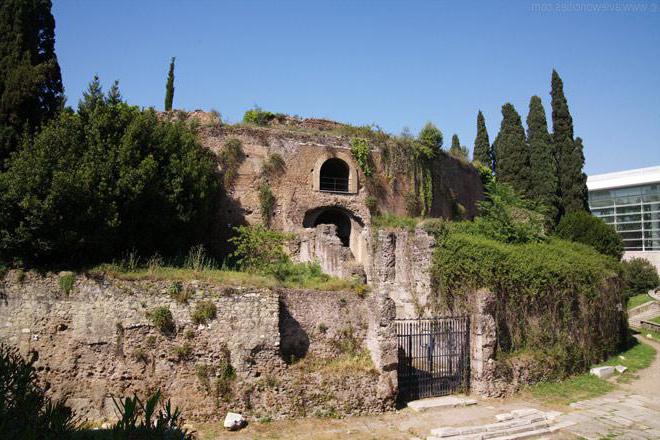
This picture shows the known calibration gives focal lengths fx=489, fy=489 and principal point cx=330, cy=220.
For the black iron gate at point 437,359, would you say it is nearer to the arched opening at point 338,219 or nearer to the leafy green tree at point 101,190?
the leafy green tree at point 101,190

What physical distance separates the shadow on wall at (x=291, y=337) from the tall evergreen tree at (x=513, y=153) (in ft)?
80.8

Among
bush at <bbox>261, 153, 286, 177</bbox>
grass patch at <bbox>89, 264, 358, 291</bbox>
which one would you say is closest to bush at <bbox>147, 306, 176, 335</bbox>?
grass patch at <bbox>89, 264, 358, 291</bbox>

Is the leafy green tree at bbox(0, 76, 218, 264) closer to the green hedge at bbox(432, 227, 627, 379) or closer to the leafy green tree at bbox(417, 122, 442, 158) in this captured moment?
the green hedge at bbox(432, 227, 627, 379)

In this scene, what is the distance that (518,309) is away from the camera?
1391 centimetres

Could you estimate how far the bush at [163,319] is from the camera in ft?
32.7

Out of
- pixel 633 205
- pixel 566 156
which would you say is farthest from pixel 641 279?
pixel 566 156

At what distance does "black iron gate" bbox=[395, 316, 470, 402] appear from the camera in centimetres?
1195

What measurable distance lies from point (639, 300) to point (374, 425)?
1241 inches

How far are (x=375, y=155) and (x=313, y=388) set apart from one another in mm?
12634

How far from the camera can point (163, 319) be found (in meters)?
9.98

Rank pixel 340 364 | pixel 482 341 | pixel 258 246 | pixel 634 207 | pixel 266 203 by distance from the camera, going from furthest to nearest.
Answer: pixel 634 207, pixel 266 203, pixel 258 246, pixel 482 341, pixel 340 364

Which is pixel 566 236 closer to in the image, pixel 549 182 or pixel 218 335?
pixel 549 182

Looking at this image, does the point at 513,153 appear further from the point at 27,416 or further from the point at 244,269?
the point at 27,416

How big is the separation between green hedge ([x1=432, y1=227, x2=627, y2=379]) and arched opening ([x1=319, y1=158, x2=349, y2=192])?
647cm
